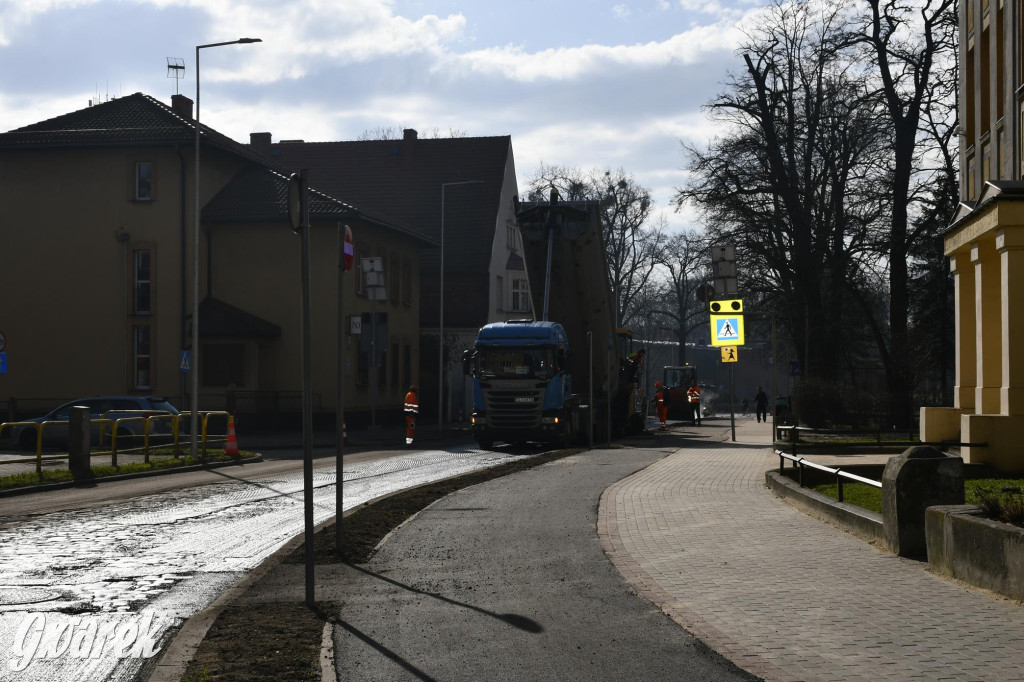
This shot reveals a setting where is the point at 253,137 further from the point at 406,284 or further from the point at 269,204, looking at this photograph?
the point at 269,204

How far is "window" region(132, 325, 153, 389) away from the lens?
44.8 m

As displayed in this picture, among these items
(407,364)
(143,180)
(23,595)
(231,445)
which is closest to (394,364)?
(407,364)

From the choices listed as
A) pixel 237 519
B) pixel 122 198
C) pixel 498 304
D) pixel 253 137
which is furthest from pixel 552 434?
pixel 253 137

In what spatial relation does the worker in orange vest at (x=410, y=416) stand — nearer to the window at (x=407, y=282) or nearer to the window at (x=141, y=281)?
the window at (x=141, y=281)

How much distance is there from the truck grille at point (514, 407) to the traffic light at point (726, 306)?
15.5 feet

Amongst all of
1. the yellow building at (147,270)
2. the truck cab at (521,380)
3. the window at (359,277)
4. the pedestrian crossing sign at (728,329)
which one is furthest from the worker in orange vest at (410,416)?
the window at (359,277)

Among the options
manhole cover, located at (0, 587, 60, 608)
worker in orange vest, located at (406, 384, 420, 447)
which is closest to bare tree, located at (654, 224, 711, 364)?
worker in orange vest, located at (406, 384, 420, 447)

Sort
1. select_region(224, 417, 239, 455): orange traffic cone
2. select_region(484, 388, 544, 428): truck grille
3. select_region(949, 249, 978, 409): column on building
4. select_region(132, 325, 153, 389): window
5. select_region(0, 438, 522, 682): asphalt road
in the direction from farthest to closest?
select_region(132, 325, 153, 389): window < select_region(484, 388, 544, 428): truck grille < select_region(224, 417, 239, 455): orange traffic cone < select_region(949, 249, 978, 409): column on building < select_region(0, 438, 522, 682): asphalt road

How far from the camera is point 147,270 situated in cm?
4497

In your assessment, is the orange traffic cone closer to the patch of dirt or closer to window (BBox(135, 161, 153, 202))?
the patch of dirt

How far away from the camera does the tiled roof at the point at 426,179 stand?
63.3 meters

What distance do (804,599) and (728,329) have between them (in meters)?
21.5

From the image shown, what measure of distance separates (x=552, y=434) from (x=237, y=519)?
16743mm

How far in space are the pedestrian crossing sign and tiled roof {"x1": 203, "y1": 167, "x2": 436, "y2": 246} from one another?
58.7ft
